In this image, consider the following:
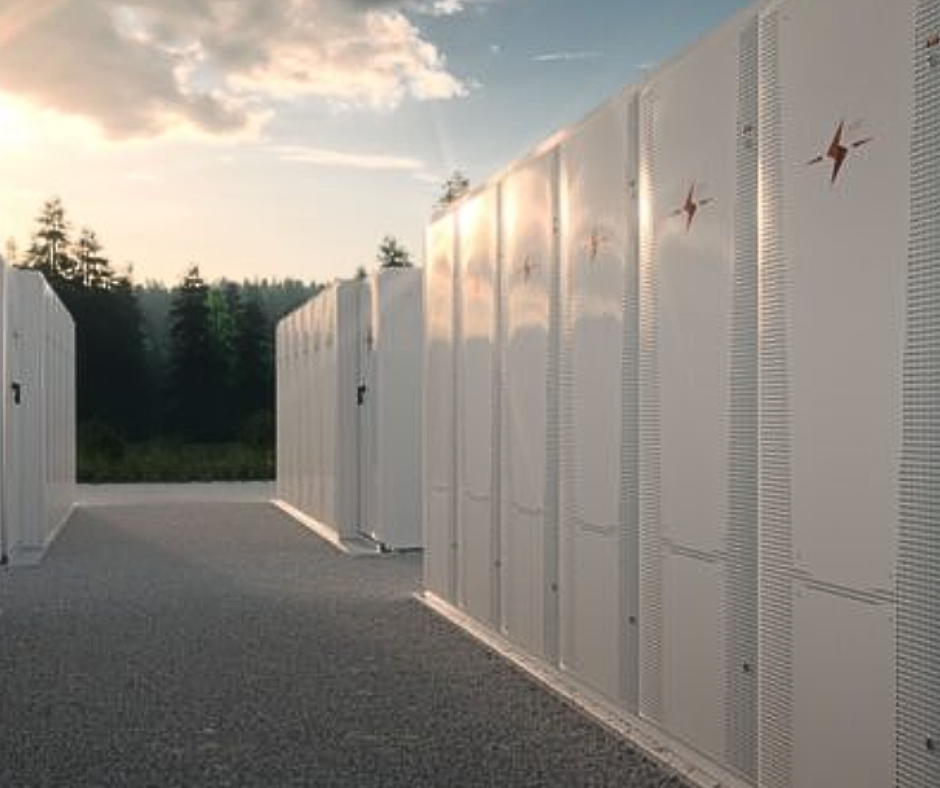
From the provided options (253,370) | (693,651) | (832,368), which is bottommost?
(693,651)

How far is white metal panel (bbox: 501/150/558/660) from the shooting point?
8.30m

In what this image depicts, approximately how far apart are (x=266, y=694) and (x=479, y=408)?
270 centimetres

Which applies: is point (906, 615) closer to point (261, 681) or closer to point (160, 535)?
point (261, 681)

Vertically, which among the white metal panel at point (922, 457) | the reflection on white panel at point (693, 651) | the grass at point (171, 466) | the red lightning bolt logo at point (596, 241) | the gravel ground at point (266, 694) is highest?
the red lightning bolt logo at point (596, 241)

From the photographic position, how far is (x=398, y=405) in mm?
15844

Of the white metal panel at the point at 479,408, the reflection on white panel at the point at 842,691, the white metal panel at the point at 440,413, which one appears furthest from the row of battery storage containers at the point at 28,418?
the reflection on white panel at the point at 842,691

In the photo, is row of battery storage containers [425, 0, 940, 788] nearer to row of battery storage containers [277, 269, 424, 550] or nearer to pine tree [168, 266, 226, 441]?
row of battery storage containers [277, 269, 424, 550]

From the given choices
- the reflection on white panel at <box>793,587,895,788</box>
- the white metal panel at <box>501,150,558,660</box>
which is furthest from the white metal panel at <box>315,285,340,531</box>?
the reflection on white panel at <box>793,587,895,788</box>

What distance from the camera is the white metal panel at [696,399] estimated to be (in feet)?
18.7

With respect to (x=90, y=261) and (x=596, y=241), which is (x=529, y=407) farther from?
(x=90, y=261)

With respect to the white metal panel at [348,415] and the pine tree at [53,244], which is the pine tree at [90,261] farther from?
the white metal panel at [348,415]

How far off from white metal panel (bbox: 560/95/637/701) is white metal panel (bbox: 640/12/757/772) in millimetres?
323

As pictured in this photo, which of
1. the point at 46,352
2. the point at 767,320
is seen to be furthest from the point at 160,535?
the point at 767,320

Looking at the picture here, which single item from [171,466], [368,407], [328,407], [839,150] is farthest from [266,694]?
[171,466]
